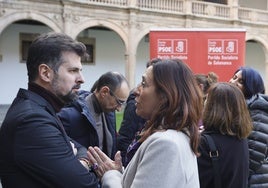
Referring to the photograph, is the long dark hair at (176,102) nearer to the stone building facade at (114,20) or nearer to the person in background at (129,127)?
the person in background at (129,127)

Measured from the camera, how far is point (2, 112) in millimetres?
17062

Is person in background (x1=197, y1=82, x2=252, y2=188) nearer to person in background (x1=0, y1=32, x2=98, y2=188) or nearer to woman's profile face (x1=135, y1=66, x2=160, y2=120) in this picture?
woman's profile face (x1=135, y1=66, x2=160, y2=120)

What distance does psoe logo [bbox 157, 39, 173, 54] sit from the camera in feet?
22.5

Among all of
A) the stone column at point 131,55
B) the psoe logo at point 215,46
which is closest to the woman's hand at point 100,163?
the psoe logo at point 215,46

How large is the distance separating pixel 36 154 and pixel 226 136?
1409 millimetres

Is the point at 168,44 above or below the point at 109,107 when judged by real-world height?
above

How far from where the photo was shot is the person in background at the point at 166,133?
1659mm

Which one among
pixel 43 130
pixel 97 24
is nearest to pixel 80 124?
pixel 43 130

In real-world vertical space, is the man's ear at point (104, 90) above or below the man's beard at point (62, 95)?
below

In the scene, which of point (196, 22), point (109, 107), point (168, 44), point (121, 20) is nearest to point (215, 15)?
point (196, 22)

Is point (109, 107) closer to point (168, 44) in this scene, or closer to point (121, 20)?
point (168, 44)

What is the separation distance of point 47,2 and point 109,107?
589 inches

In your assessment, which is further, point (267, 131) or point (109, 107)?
point (109, 107)

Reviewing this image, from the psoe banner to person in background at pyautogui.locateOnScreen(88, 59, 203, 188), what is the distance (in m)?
5.01
